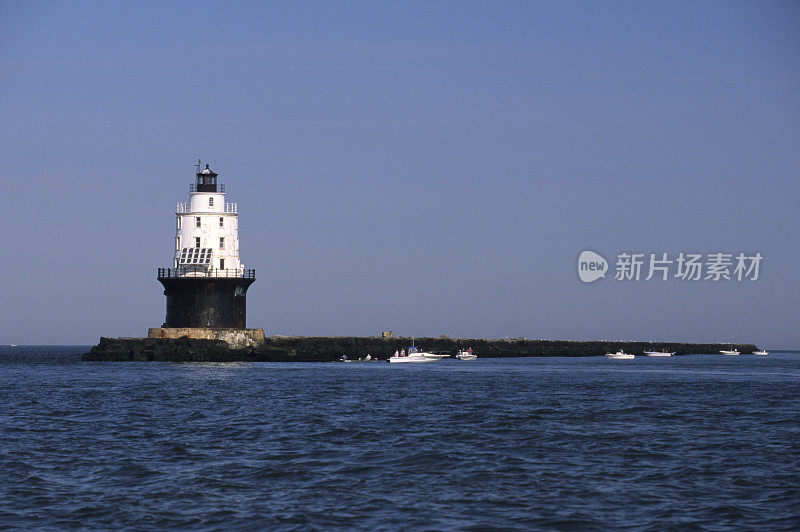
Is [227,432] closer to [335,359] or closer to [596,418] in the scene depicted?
[596,418]

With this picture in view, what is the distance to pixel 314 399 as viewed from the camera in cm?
4494

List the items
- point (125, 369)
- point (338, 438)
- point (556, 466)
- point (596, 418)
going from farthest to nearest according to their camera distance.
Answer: point (125, 369), point (596, 418), point (338, 438), point (556, 466)

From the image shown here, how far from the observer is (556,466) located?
966 inches

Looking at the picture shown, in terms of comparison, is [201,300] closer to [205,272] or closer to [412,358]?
[205,272]

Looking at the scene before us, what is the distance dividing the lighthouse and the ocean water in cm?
3383

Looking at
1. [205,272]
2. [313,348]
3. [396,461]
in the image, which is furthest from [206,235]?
[396,461]

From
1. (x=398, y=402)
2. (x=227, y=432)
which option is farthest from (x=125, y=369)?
(x=227, y=432)

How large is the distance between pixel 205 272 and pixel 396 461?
196ft

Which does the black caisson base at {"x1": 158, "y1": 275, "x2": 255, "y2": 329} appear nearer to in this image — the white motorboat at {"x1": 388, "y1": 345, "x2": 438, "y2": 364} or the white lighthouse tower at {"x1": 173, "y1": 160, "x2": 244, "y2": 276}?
the white lighthouse tower at {"x1": 173, "y1": 160, "x2": 244, "y2": 276}

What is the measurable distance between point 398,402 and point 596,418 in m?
10.5

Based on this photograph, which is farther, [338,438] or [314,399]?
[314,399]

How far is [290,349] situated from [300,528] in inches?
2965

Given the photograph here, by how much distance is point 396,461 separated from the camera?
25.4m

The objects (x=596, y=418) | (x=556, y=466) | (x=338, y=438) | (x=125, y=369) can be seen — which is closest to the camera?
(x=556, y=466)
